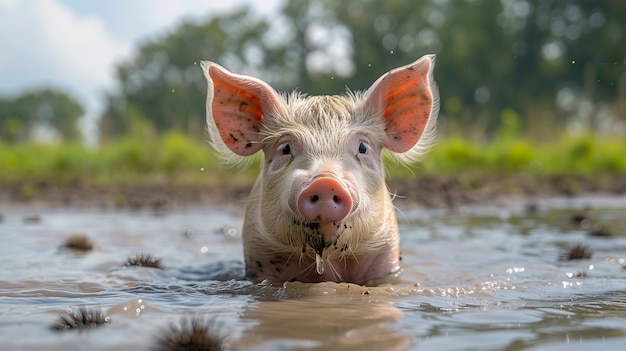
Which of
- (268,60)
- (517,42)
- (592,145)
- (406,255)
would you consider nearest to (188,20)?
(268,60)

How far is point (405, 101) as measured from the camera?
→ 5.41 metres

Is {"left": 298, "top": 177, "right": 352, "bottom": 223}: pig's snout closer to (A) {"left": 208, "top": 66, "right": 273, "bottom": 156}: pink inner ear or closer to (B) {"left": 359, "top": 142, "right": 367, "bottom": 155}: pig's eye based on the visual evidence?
(B) {"left": 359, "top": 142, "right": 367, "bottom": 155}: pig's eye

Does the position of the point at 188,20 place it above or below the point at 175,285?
above

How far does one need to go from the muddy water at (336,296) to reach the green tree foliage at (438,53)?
26860mm

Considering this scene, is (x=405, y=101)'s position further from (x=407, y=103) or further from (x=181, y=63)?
(x=181, y=63)

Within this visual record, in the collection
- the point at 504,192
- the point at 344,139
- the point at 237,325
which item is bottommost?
the point at 237,325

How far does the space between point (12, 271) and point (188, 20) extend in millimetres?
63816

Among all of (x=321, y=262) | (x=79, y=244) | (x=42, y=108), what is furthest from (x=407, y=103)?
(x=42, y=108)

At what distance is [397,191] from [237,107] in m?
8.16

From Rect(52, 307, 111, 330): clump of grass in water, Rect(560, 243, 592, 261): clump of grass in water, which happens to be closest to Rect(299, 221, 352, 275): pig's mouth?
Rect(52, 307, 111, 330): clump of grass in water

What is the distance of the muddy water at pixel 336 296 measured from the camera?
10.4 feet

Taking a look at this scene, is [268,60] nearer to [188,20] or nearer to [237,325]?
[188,20]

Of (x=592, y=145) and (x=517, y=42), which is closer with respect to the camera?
(x=592, y=145)

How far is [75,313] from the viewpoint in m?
3.62
